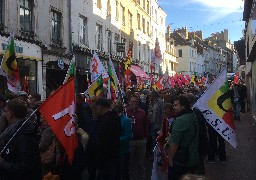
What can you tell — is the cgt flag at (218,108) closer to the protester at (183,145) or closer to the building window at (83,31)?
the protester at (183,145)

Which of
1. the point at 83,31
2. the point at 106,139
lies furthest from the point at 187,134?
the point at 83,31

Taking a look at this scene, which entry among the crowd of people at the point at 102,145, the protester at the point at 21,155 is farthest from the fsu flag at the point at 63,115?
the protester at the point at 21,155

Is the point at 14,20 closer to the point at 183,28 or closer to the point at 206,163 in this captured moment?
the point at 206,163

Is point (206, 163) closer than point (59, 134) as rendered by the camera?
No

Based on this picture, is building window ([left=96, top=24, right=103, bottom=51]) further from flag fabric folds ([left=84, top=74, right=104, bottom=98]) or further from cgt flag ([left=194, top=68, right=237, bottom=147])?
cgt flag ([left=194, top=68, right=237, bottom=147])

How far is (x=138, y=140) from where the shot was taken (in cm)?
762

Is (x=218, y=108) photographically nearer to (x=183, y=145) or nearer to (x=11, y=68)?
(x=183, y=145)

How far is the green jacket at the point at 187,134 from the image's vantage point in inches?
192

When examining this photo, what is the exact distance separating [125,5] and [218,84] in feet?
81.9

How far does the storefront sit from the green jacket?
10721 mm

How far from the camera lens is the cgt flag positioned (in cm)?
622

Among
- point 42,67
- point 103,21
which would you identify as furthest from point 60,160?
point 103,21

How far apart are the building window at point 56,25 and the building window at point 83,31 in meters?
2.79

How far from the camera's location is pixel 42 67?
55.3ft
